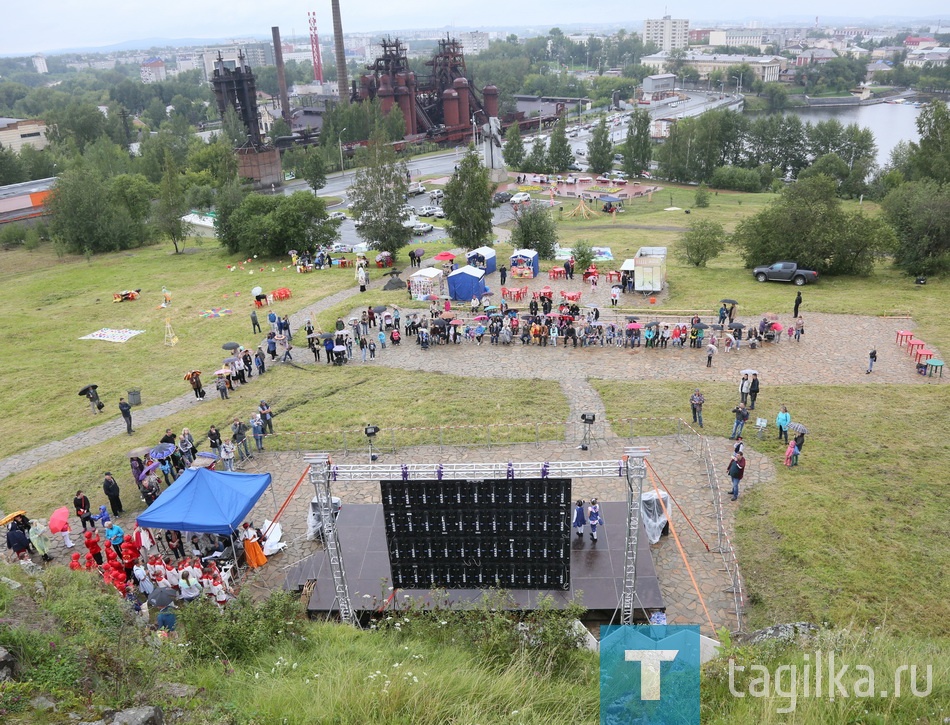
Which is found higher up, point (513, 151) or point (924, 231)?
point (513, 151)

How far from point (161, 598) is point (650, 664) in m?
8.46

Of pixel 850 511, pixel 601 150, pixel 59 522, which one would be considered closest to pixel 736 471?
pixel 850 511

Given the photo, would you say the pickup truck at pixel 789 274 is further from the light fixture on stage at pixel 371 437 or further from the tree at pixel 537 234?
the light fixture on stage at pixel 371 437

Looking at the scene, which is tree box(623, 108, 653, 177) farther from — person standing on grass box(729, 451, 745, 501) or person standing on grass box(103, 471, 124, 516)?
person standing on grass box(103, 471, 124, 516)

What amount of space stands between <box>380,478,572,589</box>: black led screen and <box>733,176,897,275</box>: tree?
28630 mm

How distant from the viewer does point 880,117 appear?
136 meters

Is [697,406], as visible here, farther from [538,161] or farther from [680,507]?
[538,161]

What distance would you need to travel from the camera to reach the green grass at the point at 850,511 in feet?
38.3

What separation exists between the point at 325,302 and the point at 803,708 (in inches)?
1096

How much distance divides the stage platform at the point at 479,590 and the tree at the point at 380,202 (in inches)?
1102

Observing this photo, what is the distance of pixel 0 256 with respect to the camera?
53.5m

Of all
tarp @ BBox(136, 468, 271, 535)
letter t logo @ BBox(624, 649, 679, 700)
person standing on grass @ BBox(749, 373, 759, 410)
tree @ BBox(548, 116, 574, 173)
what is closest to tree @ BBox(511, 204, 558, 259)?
person standing on grass @ BBox(749, 373, 759, 410)

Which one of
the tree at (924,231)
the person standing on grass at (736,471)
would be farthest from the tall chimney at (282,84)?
the person standing on grass at (736,471)

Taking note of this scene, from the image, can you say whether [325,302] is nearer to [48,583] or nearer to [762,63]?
[48,583]
